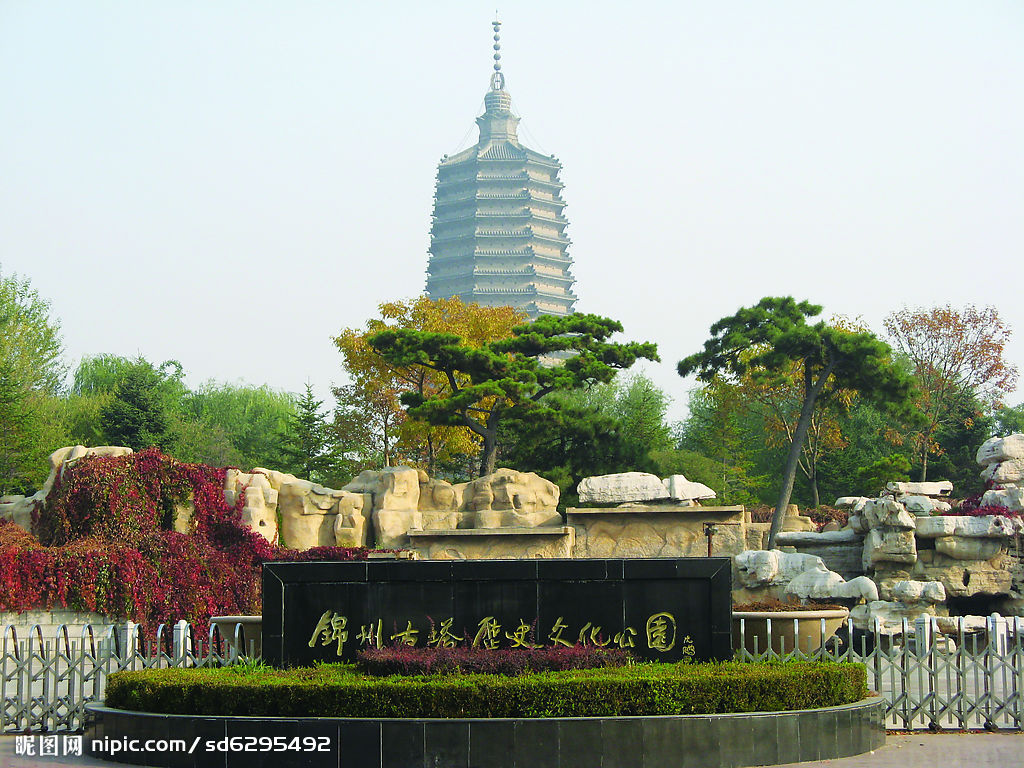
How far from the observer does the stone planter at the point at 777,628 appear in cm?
897

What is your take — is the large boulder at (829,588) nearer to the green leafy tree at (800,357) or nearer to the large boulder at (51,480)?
the green leafy tree at (800,357)

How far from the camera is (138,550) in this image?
1630 centimetres

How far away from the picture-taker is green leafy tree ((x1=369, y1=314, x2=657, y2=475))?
21234 millimetres

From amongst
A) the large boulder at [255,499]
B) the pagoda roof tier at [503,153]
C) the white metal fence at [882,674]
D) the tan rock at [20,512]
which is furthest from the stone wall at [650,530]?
the pagoda roof tier at [503,153]

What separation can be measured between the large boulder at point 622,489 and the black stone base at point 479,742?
12389mm

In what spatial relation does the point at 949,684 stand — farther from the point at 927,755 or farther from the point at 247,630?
the point at 247,630

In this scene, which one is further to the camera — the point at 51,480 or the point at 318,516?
the point at 318,516

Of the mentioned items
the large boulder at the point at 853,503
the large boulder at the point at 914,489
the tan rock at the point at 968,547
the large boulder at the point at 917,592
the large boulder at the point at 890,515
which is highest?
the large boulder at the point at 914,489

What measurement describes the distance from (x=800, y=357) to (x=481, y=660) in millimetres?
15975

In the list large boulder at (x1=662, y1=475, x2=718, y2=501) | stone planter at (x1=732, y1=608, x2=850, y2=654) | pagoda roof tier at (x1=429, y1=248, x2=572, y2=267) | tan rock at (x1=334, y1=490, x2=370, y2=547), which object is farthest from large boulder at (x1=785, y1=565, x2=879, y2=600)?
pagoda roof tier at (x1=429, y1=248, x2=572, y2=267)

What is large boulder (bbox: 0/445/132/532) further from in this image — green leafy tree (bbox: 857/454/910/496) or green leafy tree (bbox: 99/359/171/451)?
green leafy tree (bbox: 857/454/910/496)

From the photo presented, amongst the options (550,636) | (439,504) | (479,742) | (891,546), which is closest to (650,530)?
(439,504)

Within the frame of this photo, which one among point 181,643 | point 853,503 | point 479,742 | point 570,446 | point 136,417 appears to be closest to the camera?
point 479,742

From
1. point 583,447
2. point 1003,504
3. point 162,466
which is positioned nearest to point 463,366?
point 583,447
